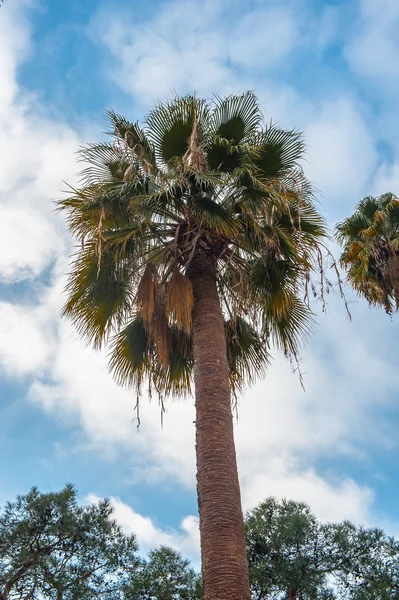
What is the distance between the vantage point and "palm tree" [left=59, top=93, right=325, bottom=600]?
766 cm

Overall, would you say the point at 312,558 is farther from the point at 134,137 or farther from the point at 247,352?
the point at 134,137

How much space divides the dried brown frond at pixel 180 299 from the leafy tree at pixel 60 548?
8.52 meters

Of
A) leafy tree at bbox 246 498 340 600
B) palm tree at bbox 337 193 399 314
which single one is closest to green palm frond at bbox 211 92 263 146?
palm tree at bbox 337 193 399 314

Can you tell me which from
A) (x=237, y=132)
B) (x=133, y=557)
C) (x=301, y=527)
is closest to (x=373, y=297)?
(x=301, y=527)

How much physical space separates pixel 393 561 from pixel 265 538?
10.0 feet

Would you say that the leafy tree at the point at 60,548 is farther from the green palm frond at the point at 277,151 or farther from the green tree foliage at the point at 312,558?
the green palm frond at the point at 277,151

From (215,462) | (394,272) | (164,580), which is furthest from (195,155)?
(164,580)

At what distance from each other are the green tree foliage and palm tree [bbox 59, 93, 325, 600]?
22.1ft

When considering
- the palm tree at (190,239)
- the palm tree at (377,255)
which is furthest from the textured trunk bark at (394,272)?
the palm tree at (190,239)

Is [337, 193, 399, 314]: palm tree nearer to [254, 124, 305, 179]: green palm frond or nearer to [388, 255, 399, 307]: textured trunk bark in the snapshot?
[388, 255, 399, 307]: textured trunk bark

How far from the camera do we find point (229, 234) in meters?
7.64

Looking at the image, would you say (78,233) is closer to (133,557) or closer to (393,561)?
(133,557)

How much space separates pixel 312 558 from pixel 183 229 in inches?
384

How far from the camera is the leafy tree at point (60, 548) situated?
13273mm
